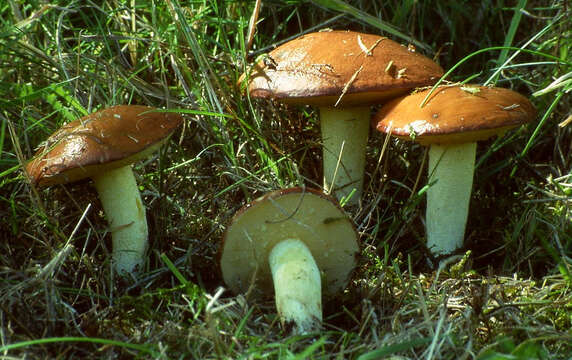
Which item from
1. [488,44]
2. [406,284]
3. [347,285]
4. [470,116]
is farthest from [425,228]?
[488,44]

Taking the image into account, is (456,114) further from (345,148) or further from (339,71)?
(345,148)

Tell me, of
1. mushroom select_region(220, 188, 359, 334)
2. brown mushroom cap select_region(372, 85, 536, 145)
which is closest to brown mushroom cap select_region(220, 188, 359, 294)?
mushroom select_region(220, 188, 359, 334)

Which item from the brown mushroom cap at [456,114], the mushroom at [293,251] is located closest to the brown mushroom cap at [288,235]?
the mushroom at [293,251]

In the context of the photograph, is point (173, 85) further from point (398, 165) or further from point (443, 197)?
point (443, 197)

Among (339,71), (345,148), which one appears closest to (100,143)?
(339,71)

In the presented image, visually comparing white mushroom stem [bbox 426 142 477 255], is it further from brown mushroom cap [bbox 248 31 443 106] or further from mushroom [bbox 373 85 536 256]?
brown mushroom cap [bbox 248 31 443 106]

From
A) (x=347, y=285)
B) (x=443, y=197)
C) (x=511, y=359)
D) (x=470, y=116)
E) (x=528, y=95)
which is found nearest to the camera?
(x=511, y=359)
